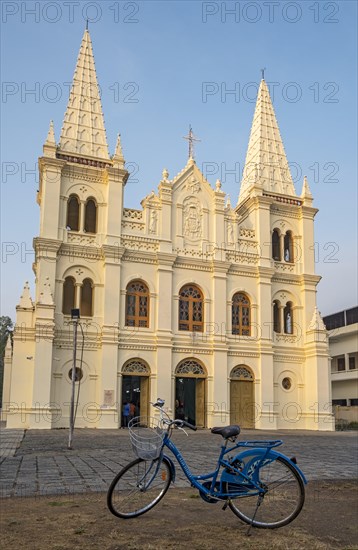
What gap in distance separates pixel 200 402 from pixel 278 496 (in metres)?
23.0

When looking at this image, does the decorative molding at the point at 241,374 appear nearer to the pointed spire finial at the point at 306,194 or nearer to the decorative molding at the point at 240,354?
the decorative molding at the point at 240,354

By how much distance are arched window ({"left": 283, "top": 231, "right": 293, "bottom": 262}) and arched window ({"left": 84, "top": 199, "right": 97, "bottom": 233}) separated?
1148 cm

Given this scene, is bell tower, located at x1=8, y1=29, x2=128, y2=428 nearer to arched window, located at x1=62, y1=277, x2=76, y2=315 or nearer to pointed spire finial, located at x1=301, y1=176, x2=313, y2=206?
arched window, located at x1=62, y1=277, x2=76, y2=315

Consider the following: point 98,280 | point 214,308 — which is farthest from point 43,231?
point 214,308

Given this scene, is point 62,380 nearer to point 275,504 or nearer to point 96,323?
point 96,323

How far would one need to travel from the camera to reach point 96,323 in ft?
88.3

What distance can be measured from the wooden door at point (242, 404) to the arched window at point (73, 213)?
457 inches

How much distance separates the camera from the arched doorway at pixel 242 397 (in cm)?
2880

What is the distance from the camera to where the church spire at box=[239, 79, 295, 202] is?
3362 centimetres

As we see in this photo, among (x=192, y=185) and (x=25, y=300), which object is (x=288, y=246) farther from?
(x=25, y=300)

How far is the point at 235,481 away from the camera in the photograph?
18.4ft

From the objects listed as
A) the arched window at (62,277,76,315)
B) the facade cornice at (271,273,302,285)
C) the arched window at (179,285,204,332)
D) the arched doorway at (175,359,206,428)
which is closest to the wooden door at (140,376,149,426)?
the arched doorway at (175,359,206,428)

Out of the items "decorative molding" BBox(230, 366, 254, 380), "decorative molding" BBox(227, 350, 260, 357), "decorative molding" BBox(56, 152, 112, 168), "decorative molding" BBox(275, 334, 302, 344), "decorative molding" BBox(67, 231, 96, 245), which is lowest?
"decorative molding" BBox(230, 366, 254, 380)

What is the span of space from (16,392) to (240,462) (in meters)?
21.1
